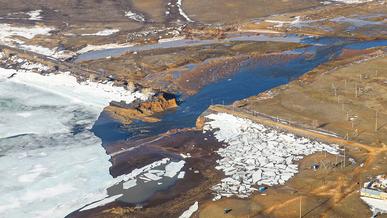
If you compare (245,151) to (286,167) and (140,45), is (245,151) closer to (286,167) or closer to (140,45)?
(286,167)

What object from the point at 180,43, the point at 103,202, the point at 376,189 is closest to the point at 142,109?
the point at 103,202

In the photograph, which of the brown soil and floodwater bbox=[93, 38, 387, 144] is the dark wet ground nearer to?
floodwater bbox=[93, 38, 387, 144]

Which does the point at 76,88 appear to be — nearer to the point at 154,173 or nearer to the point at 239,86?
the point at 239,86

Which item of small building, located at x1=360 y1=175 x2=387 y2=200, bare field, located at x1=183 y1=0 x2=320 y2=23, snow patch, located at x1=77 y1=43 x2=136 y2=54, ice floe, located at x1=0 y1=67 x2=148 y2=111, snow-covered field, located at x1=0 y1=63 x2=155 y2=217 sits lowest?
snow-covered field, located at x1=0 y1=63 x2=155 y2=217

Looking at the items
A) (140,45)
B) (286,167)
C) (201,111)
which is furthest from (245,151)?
(140,45)

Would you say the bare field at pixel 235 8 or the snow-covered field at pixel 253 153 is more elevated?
the bare field at pixel 235 8

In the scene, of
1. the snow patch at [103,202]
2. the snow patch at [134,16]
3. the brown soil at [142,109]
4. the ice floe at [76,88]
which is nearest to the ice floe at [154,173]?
the snow patch at [103,202]

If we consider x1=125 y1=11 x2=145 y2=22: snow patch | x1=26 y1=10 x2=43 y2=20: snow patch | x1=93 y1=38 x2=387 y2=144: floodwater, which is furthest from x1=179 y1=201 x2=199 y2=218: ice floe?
x1=26 y1=10 x2=43 y2=20: snow patch

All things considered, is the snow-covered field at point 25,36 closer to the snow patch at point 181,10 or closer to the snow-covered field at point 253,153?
the snow patch at point 181,10
